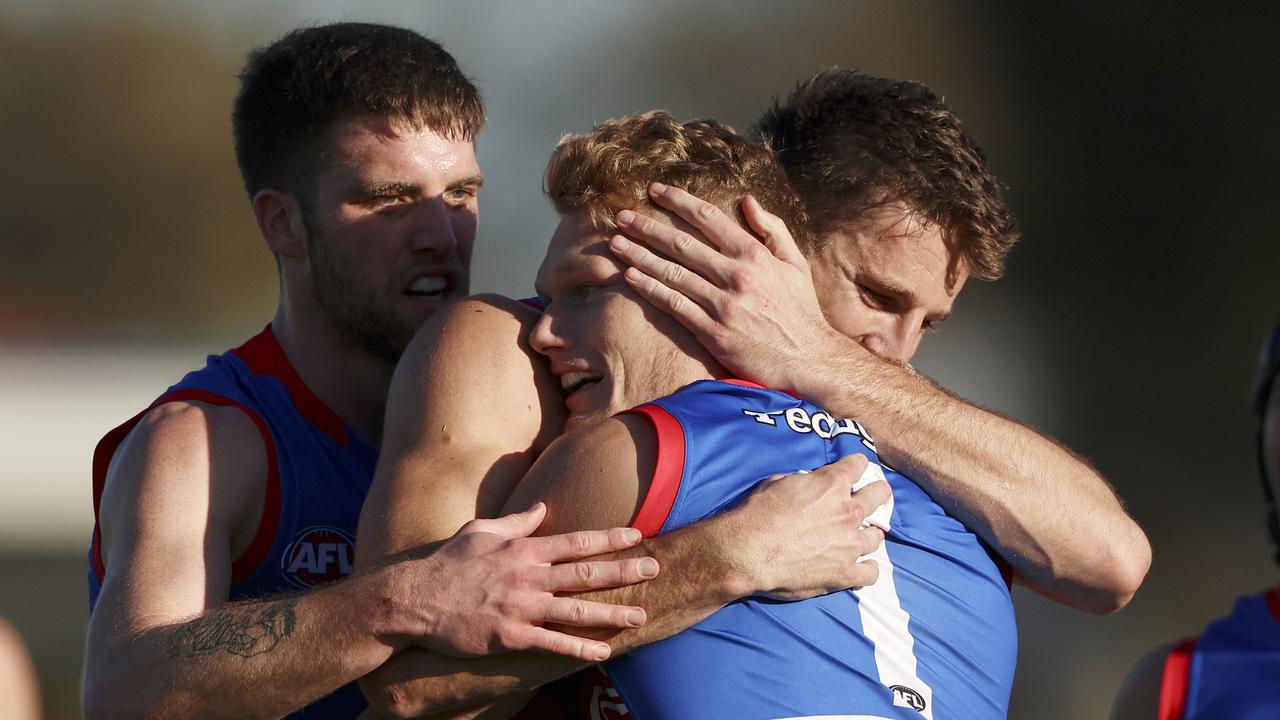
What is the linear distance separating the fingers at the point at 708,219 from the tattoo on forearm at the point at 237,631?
1.16m

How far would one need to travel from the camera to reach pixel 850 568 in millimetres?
Answer: 2434

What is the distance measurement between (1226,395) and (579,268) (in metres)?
12.8

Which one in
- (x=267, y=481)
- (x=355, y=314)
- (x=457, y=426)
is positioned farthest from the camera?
(x=355, y=314)

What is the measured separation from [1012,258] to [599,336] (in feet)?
44.5

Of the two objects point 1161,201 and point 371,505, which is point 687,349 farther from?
point 1161,201

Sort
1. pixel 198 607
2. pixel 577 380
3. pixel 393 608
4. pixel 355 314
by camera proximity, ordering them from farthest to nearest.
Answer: pixel 355 314 < pixel 198 607 < pixel 577 380 < pixel 393 608

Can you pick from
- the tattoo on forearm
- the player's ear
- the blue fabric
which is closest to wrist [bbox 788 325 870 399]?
the blue fabric

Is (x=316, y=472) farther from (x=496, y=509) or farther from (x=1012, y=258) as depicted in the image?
(x=1012, y=258)

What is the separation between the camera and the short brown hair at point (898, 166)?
3.73 meters

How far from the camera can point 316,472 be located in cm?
344


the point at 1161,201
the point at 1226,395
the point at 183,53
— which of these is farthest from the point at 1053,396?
the point at 183,53

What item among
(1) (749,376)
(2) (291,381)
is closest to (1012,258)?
(2) (291,381)

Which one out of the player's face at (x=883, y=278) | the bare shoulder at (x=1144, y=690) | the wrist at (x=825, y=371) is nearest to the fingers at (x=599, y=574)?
the wrist at (x=825, y=371)

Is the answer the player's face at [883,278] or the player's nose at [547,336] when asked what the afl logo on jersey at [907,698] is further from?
the player's face at [883,278]
